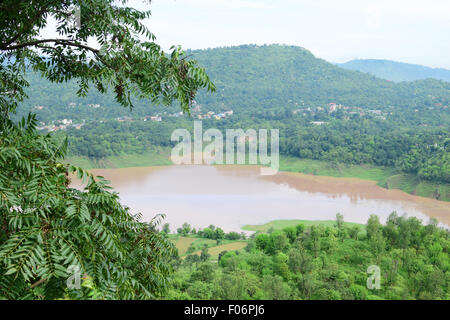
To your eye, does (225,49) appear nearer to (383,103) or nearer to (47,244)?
(383,103)

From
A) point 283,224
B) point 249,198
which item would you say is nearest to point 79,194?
point 283,224

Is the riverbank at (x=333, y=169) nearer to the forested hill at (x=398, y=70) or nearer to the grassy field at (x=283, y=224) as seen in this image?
the grassy field at (x=283, y=224)

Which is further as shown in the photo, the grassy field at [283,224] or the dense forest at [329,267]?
the grassy field at [283,224]

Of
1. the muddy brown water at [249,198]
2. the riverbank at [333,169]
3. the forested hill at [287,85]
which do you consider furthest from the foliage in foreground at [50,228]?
the forested hill at [287,85]

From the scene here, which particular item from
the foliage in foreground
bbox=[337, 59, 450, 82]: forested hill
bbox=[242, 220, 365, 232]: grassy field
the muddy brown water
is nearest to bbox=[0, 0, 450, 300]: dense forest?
the foliage in foreground

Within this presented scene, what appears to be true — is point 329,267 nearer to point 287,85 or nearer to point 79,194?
point 79,194

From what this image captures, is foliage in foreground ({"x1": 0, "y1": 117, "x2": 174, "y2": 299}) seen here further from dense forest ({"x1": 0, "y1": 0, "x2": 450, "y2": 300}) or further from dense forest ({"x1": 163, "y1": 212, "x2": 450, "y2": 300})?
dense forest ({"x1": 163, "y1": 212, "x2": 450, "y2": 300})

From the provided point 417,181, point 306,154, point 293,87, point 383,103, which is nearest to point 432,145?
point 417,181
